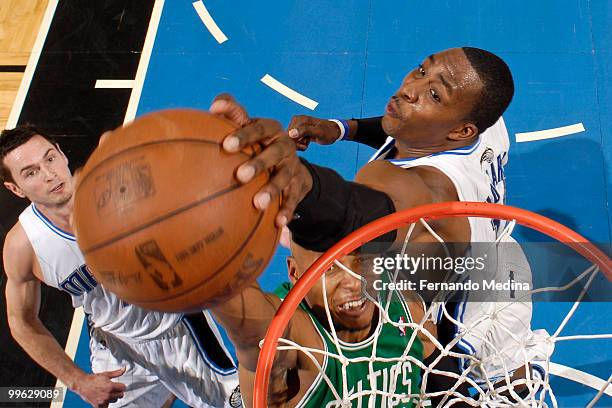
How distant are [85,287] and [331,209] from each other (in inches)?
65.5

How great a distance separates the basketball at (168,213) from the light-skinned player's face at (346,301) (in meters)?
0.90

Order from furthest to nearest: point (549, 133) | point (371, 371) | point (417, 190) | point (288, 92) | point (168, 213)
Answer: point (288, 92) < point (549, 133) < point (371, 371) < point (417, 190) < point (168, 213)

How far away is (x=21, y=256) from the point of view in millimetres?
3240

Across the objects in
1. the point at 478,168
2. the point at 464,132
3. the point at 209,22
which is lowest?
the point at 478,168

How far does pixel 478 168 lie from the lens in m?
2.62

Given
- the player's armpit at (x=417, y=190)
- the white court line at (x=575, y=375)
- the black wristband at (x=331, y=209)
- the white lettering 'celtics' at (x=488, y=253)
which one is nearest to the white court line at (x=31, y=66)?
the white lettering 'celtics' at (x=488, y=253)

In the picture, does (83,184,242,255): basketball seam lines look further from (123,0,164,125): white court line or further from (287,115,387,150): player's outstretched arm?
Result: (123,0,164,125): white court line

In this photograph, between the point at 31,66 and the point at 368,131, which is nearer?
the point at 368,131

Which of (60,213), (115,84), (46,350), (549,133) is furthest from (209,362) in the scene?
(549,133)

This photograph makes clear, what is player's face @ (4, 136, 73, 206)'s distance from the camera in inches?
125

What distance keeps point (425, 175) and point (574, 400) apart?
135 cm

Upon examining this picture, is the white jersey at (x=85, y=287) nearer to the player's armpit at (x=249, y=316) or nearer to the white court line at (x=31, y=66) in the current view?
the player's armpit at (x=249, y=316)

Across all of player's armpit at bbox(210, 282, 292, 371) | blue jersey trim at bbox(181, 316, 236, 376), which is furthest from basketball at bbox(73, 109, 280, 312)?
blue jersey trim at bbox(181, 316, 236, 376)

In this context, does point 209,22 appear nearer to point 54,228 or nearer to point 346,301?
point 54,228
